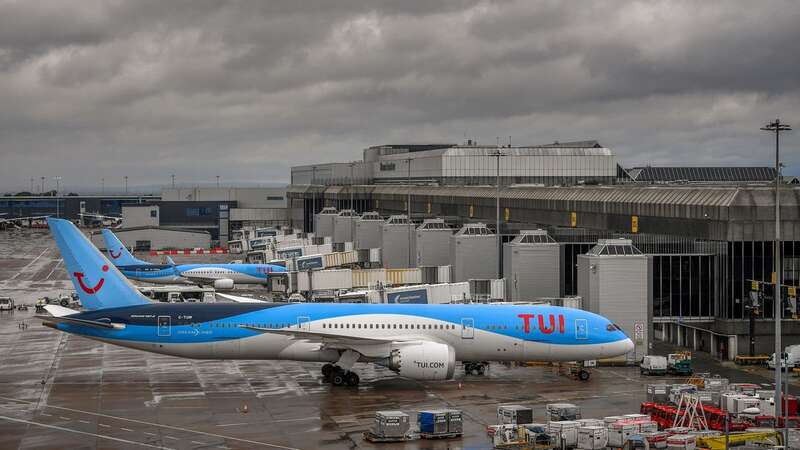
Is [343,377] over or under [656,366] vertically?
under

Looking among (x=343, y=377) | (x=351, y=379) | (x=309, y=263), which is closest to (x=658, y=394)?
(x=351, y=379)

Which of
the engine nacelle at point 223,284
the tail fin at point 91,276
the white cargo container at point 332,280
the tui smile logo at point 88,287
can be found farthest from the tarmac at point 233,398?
the engine nacelle at point 223,284

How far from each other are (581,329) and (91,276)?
2796 cm

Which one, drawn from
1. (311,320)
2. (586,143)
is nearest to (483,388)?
(311,320)

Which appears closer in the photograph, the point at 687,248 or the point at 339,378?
the point at 339,378

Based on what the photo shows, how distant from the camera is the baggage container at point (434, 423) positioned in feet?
135

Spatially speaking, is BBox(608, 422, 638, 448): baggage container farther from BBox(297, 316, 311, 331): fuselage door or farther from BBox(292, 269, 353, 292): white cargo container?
BBox(292, 269, 353, 292): white cargo container

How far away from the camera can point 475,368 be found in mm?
58438

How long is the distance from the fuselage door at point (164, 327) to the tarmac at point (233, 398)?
2842 millimetres

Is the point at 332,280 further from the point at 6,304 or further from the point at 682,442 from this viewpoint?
the point at 682,442

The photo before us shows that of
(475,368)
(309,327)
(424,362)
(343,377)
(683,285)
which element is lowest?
(475,368)

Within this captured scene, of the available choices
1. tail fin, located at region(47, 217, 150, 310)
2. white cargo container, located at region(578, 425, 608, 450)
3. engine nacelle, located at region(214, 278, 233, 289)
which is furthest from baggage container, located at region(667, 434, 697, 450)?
engine nacelle, located at region(214, 278, 233, 289)

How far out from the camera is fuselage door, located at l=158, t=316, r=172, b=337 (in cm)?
5391

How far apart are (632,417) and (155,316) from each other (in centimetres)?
2693
